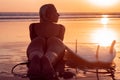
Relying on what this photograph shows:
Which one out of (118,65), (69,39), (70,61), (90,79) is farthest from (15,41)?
(70,61)

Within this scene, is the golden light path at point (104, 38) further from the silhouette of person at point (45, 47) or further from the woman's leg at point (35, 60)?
the woman's leg at point (35, 60)

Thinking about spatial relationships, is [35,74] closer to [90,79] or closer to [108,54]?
[108,54]

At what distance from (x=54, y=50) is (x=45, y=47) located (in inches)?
7.5

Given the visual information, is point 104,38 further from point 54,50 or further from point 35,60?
→ point 35,60

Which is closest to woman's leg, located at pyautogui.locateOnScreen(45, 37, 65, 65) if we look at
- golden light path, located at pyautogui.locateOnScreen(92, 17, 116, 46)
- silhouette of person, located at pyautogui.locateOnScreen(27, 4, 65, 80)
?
silhouette of person, located at pyautogui.locateOnScreen(27, 4, 65, 80)

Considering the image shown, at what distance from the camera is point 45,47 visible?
556 cm

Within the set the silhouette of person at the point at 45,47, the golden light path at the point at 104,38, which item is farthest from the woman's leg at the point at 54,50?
the golden light path at the point at 104,38

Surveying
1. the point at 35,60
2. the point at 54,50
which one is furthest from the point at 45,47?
the point at 35,60

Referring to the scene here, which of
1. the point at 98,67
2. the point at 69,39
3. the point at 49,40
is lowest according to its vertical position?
the point at 69,39

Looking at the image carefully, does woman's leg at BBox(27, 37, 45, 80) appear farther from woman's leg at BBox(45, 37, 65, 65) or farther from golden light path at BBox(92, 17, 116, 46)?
golden light path at BBox(92, 17, 116, 46)

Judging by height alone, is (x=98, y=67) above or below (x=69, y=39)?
above

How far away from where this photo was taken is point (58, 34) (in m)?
5.94

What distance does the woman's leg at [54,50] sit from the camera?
528cm

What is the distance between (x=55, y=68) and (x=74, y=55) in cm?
48
